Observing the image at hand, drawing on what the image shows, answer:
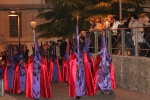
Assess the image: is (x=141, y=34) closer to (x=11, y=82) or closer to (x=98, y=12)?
(x=11, y=82)

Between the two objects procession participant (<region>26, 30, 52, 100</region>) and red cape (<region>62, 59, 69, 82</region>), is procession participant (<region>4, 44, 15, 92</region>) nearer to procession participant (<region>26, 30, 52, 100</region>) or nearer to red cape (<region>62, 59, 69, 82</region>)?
procession participant (<region>26, 30, 52, 100</region>)

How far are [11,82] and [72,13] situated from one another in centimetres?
718

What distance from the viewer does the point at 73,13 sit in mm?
18906

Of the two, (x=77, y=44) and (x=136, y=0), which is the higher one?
(x=136, y=0)

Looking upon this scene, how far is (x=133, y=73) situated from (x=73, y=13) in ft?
24.4

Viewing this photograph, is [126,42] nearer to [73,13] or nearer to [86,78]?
[86,78]

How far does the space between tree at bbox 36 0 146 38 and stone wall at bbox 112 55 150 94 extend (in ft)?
18.5

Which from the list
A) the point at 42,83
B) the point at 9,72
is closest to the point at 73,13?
the point at 9,72

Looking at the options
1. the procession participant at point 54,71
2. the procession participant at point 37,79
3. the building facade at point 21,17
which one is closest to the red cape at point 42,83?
the procession participant at point 37,79

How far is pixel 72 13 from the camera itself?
62.4ft

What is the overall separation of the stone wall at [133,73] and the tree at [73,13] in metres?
5.65

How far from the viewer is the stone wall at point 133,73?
1174 centimetres

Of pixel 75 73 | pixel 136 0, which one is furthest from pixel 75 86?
pixel 136 0

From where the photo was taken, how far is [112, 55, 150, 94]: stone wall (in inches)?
462
